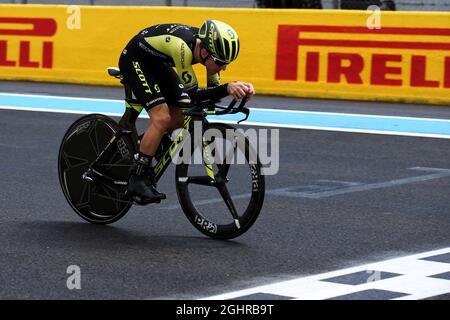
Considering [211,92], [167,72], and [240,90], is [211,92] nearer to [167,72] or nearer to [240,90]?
[240,90]

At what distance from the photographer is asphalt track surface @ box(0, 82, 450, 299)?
687cm

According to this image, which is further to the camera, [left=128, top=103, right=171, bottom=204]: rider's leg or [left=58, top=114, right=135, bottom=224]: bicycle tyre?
[left=58, top=114, right=135, bottom=224]: bicycle tyre

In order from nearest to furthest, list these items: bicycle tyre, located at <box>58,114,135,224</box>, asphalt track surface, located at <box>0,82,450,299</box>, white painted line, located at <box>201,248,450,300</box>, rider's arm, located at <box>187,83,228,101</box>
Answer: white painted line, located at <box>201,248,450,300</box> → asphalt track surface, located at <box>0,82,450,299</box> → rider's arm, located at <box>187,83,228,101</box> → bicycle tyre, located at <box>58,114,135,224</box>

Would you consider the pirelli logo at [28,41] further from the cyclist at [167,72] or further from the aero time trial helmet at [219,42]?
the aero time trial helmet at [219,42]

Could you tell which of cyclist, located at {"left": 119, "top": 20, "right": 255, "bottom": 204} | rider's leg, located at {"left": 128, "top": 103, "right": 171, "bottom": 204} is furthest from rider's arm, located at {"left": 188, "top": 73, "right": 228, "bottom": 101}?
rider's leg, located at {"left": 128, "top": 103, "right": 171, "bottom": 204}

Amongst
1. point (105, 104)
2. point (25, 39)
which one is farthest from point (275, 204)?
point (25, 39)

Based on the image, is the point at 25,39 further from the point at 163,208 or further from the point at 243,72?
the point at 163,208

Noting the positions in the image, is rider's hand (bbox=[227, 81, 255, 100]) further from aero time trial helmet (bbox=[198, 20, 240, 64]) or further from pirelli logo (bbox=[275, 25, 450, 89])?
pirelli logo (bbox=[275, 25, 450, 89])

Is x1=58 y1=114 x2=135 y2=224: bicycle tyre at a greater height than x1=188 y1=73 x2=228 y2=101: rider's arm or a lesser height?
lesser

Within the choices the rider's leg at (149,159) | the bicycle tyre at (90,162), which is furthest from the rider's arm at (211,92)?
the bicycle tyre at (90,162)

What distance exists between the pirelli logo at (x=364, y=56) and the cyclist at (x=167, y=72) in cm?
882

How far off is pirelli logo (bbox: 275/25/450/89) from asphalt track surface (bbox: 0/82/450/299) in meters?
4.12

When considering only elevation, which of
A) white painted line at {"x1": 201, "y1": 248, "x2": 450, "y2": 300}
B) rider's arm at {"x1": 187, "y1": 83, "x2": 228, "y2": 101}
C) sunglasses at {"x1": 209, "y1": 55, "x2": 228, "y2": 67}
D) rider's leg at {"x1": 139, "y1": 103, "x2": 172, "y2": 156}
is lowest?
white painted line at {"x1": 201, "y1": 248, "x2": 450, "y2": 300}
